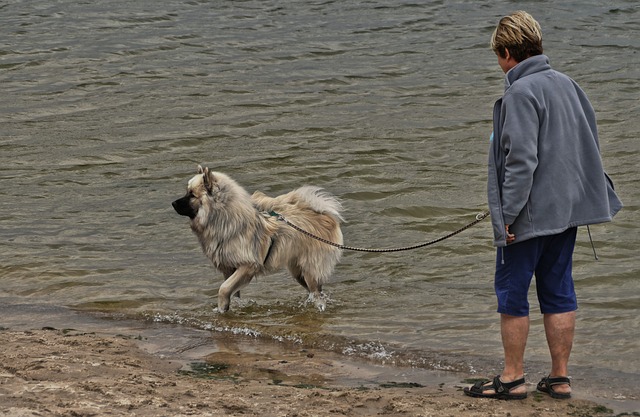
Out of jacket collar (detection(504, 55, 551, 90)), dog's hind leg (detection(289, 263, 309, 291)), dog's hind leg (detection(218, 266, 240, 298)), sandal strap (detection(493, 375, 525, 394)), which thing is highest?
jacket collar (detection(504, 55, 551, 90))

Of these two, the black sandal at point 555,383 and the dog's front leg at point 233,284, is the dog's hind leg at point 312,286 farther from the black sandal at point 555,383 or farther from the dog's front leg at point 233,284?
the black sandal at point 555,383

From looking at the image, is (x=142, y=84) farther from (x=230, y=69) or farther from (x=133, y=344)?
(x=133, y=344)

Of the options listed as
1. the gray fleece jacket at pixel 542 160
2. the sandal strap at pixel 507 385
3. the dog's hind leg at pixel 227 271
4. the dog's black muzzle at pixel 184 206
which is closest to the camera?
the gray fleece jacket at pixel 542 160

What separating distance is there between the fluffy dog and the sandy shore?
1458mm

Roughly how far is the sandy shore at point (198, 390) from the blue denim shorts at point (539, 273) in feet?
1.65

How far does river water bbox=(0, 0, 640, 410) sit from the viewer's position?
7.20 m

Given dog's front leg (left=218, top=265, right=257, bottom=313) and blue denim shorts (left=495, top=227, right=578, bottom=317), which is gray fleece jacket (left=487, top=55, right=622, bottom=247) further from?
dog's front leg (left=218, top=265, right=257, bottom=313)

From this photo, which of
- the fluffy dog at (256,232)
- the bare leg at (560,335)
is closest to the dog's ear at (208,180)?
the fluffy dog at (256,232)

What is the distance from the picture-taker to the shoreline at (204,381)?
15.4ft

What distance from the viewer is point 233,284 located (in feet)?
24.1

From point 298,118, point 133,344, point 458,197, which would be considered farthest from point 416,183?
point 133,344

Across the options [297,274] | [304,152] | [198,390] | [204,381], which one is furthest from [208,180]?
[304,152]

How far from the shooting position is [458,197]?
32.9 ft

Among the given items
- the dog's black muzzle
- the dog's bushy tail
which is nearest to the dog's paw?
the dog's bushy tail
